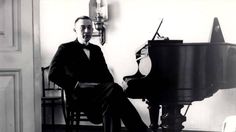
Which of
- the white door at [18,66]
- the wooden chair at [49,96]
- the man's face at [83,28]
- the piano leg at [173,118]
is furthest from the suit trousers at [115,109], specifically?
the wooden chair at [49,96]

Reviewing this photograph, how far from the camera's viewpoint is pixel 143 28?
3182mm

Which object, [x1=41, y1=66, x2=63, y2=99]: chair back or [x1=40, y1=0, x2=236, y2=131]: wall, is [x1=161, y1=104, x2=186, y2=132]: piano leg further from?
[x1=41, y1=66, x2=63, y2=99]: chair back

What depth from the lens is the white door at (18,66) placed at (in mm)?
1623

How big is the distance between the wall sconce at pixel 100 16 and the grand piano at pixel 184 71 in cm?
92

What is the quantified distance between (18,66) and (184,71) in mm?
905

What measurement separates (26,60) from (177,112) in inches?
37.0

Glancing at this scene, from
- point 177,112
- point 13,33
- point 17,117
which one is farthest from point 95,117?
point 13,33

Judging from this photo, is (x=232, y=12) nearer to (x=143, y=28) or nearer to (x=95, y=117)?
(x=143, y=28)

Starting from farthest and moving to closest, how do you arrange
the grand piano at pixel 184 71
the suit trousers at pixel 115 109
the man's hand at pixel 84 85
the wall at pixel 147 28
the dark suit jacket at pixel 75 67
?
the wall at pixel 147 28, the dark suit jacket at pixel 75 67, the man's hand at pixel 84 85, the suit trousers at pixel 115 109, the grand piano at pixel 184 71

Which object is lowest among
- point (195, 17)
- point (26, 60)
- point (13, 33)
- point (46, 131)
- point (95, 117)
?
point (46, 131)

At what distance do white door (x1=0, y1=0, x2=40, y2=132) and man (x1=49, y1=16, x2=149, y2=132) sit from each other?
0.62 meters

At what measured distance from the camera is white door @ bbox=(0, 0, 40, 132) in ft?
5.32

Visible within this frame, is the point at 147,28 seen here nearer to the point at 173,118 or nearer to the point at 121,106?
the point at 121,106

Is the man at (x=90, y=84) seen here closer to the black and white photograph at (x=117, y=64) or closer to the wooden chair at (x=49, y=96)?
the black and white photograph at (x=117, y=64)
